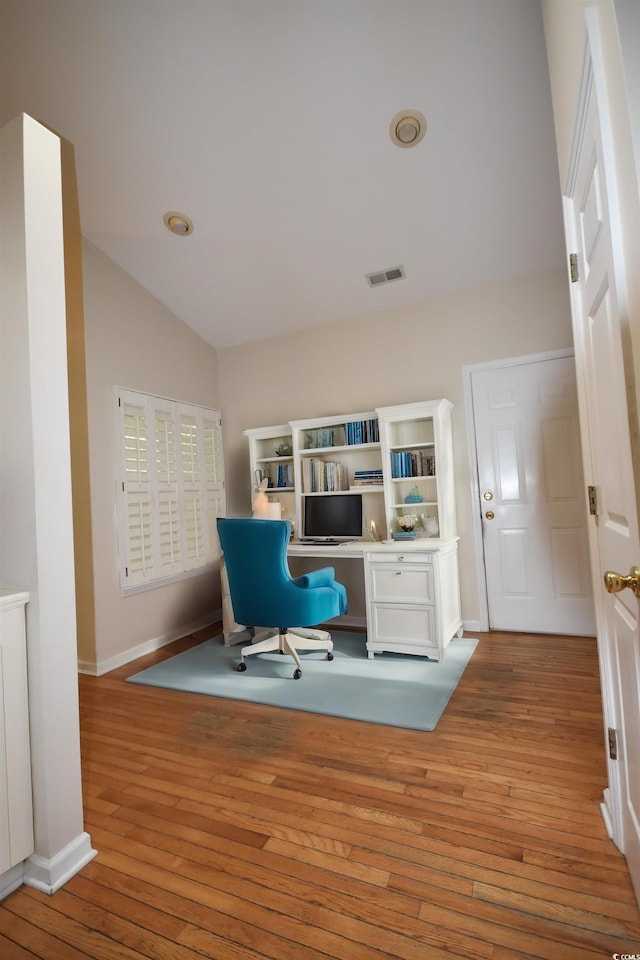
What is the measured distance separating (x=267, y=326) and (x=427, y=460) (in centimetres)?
200

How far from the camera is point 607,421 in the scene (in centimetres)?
129

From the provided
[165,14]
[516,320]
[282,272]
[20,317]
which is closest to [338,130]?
[165,14]

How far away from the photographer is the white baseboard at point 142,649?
3.42 m

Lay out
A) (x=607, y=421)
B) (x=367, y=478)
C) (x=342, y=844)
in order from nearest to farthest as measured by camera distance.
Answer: (x=607, y=421) < (x=342, y=844) < (x=367, y=478)

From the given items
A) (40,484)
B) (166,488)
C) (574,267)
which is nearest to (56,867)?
(40,484)

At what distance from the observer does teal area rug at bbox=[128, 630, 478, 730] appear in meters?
2.57

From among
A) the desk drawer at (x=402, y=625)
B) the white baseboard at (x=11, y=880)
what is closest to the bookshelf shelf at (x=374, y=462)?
the desk drawer at (x=402, y=625)

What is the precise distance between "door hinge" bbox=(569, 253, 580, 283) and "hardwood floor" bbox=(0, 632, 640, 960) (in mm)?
1817

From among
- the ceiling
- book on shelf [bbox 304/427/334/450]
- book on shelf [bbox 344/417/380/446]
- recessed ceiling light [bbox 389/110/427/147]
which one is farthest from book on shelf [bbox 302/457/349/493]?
recessed ceiling light [bbox 389/110/427/147]

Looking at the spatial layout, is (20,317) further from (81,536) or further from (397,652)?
(397,652)

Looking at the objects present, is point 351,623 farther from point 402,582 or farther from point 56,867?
point 56,867

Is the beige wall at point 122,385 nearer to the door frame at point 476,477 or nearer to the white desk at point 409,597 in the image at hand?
the white desk at point 409,597

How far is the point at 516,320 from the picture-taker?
12.3 feet

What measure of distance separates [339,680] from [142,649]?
1703mm
